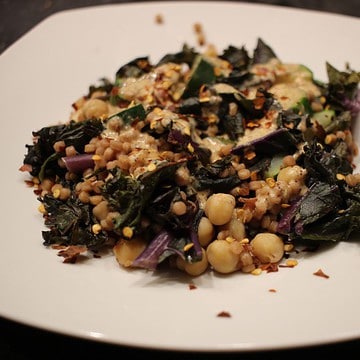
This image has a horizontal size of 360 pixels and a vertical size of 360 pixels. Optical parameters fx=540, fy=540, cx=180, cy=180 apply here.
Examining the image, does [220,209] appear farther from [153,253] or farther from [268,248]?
[153,253]

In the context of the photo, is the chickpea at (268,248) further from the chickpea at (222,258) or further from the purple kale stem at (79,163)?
the purple kale stem at (79,163)

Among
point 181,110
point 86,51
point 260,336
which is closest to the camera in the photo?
point 260,336

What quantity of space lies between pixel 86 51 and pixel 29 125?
1031 millimetres

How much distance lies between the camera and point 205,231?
287 centimetres

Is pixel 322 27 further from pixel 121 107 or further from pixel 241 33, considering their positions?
pixel 121 107

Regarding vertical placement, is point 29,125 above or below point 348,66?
below

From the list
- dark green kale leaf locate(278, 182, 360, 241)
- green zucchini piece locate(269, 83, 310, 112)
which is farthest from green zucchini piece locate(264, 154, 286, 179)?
green zucchini piece locate(269, 83, 310, 112)

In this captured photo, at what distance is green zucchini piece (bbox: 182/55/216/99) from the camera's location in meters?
3.68

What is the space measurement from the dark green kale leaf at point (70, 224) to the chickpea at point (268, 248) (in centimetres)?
81

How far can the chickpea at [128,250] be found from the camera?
276cm

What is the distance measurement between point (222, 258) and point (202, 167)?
621mm

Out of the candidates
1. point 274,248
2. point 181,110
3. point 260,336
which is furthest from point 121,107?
point 260,336

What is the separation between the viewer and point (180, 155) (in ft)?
10.3

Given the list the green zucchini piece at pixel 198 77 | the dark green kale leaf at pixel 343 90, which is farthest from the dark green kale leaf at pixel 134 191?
the dark green kale leaf at pixel 343 90
